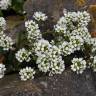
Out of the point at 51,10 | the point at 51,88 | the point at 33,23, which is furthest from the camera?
the point at 51,10

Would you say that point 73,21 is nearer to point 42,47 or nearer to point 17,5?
point 42,47

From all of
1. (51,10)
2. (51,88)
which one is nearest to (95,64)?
(51,88)

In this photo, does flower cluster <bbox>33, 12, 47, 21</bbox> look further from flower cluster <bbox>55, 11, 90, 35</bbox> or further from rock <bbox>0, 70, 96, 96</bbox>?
rock <bbox>0, 70, 96, 96</bbox>

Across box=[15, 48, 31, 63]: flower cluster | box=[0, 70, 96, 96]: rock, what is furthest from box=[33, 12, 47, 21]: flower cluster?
box=[0, 70, 96, 96]: rock

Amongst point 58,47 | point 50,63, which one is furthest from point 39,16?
point 50,63

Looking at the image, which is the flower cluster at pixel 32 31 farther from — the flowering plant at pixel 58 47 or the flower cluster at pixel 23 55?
the flower cluster at pixel 23 55

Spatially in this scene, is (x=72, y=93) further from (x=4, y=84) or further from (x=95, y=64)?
A: (x=4, y=84)

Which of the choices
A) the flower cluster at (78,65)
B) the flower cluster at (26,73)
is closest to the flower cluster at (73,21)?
the flower cluster at (78,65)
